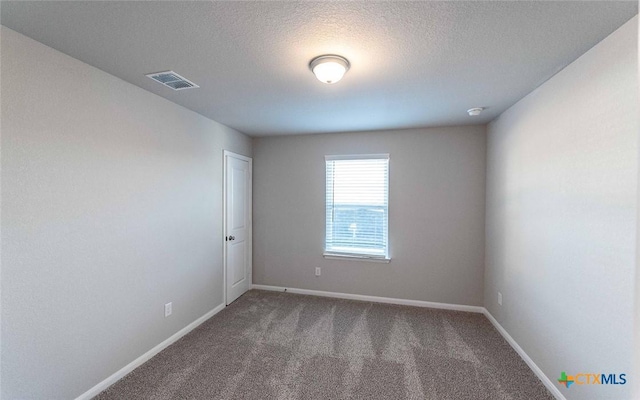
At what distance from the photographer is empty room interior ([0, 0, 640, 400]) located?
4.90ft

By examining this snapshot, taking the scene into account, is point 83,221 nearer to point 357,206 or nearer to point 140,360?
point 140,360

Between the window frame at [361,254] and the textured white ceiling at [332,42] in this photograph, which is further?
the window frame at [361,254]

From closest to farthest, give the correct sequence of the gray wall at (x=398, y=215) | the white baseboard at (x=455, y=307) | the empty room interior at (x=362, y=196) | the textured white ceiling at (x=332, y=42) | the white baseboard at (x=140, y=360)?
the textured white ceiling at (x=332, y=42) → the empty room interior at (x=362, y=196) → the white baseboard at (x=140, y=360) → the white baseboard at (x=455, y=307) → the gray wall at (x=398, y=215)

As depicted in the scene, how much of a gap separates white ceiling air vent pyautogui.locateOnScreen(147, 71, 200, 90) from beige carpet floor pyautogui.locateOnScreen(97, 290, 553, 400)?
2.46 m

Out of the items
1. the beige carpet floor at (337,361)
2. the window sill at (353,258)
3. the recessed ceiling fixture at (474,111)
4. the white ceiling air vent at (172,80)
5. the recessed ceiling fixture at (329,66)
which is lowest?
the beige carpet floor at (337,361)

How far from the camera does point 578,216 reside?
179 cm

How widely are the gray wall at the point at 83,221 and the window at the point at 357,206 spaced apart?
78.0 inches

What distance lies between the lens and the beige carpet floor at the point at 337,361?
6.82 ft

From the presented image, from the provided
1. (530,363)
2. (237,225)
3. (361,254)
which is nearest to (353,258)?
(361,254)

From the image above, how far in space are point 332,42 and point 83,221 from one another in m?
2.14

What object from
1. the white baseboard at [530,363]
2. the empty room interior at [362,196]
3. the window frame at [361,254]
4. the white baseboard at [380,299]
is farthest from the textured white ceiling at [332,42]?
the white baseboard at [380,299]

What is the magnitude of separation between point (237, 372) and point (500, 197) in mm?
3240

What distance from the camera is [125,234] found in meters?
2.25

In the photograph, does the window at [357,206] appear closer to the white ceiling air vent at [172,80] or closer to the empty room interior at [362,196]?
the empty room interior at [362,196]
